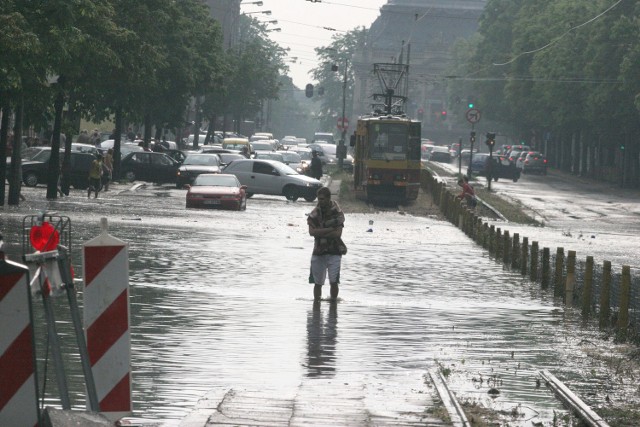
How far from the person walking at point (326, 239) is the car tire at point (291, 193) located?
34.4 m

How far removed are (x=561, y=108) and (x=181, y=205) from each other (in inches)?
1972

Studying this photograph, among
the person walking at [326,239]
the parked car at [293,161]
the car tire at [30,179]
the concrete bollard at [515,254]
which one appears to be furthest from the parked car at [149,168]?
the person walking at [326,239]

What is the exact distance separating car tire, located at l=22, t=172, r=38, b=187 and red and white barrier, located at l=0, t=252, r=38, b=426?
142 feet

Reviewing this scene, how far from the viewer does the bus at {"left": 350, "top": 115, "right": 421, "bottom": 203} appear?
54000mm

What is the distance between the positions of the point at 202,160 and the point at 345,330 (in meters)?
43.0

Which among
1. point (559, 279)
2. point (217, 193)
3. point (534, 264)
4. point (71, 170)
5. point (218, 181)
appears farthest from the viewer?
point (71, 170)

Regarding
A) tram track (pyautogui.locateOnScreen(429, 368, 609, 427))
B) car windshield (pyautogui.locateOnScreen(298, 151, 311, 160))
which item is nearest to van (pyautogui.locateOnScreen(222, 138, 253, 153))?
car windshield (pyautogui.locateOnScreen(298, 151, 311, 160))

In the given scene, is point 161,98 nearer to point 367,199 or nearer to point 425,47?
point 367,199

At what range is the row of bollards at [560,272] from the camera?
18156 mm

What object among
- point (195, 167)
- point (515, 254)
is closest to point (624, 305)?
point (515, 254)

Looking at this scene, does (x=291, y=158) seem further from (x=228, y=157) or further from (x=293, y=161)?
(x=228, y=157)

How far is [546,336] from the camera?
17156mm

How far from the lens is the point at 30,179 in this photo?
50250mm

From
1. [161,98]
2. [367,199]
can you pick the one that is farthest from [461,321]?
[161,98]
